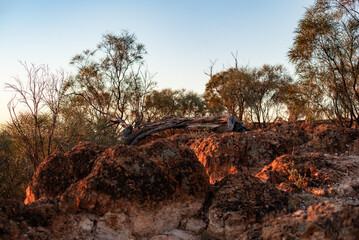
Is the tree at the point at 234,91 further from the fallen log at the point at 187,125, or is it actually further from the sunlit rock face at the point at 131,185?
the sunlit rock face at the point at 131,185

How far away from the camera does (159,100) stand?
72.6ft

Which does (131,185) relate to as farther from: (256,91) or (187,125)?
(256,91)

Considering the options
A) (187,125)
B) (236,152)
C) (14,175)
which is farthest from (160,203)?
(187,125)

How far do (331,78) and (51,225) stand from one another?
13.7 meters

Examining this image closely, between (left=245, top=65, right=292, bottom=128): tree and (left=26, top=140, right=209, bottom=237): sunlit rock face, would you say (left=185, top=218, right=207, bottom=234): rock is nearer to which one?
(left=26, top=140, right=209, bottom=237): sunlit rock face

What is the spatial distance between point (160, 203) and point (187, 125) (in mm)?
9736

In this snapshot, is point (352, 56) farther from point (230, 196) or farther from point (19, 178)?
point (19, 178)

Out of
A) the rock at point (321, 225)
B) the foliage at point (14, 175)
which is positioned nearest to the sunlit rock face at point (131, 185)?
the rock at point (321, 225)

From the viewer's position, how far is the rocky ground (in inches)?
98.4

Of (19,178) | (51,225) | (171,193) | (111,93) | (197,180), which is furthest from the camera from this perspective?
(111,93)

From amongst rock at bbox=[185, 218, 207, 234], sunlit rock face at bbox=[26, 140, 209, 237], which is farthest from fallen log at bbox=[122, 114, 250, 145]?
rock at bbox=[185, 218, 207, 234]

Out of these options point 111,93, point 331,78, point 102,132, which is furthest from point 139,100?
point 331,78

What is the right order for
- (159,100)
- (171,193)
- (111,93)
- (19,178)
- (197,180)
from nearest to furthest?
(171,193), (197,180), (19,178), (111,93), (159,100)

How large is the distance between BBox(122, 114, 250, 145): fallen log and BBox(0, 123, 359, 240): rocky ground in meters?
7.70
